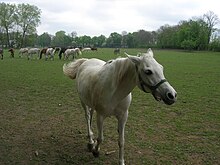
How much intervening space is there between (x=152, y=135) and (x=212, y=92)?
5518mm

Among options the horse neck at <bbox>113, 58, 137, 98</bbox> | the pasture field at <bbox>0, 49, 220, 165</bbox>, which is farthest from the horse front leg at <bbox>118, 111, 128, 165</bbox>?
the horse neck at <bbox>113, 58, 137, 98</bbox>

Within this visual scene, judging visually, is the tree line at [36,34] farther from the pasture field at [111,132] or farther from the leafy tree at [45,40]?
the pasture field at [111,132]

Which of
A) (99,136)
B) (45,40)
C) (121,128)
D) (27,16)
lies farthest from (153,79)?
(45,40)

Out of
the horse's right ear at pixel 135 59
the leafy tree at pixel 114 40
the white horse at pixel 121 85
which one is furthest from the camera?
the leafy tree at pixel 114 40

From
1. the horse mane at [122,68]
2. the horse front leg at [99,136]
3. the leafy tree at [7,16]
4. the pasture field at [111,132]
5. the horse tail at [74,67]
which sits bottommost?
the pasture field at [111,132]

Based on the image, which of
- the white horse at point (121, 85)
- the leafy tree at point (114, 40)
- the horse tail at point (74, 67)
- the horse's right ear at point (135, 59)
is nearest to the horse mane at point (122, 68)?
the white horse at point (121, 85)

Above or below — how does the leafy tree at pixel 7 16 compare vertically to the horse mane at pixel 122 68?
above

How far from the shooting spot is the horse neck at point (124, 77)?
10.3 ft

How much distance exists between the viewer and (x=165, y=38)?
77875mm

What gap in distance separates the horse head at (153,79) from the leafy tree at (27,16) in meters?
67.4

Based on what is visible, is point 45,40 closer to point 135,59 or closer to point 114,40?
point 114,40

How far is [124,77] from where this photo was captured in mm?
3268

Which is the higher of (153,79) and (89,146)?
(153,79)

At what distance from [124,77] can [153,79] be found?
574 millimetres
